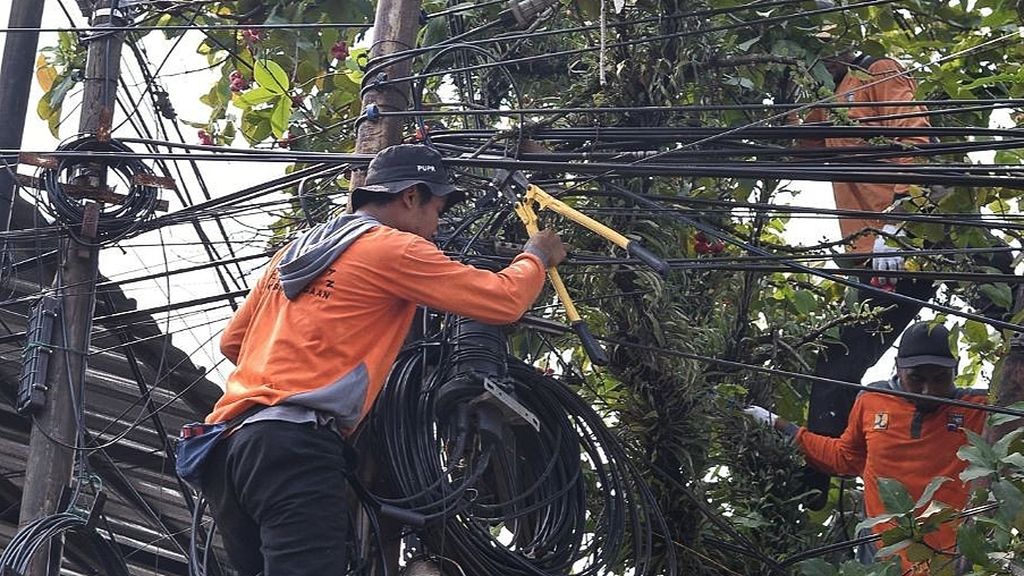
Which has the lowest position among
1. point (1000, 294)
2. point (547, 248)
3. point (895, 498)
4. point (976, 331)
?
point (895, 498)

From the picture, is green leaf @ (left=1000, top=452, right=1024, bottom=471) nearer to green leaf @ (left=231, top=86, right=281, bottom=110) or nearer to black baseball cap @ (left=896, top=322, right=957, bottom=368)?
black baseball cap @ (left=896, top=322, right=957, bottom=368)

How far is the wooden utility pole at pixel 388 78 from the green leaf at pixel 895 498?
238 cm

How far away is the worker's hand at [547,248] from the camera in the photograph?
620 cm

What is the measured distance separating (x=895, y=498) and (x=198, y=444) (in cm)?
258

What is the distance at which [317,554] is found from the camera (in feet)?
18.3

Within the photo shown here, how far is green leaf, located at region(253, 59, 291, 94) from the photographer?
26.6ft

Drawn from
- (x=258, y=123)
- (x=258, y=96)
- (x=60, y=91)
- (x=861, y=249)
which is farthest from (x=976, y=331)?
(x=60, y=91)

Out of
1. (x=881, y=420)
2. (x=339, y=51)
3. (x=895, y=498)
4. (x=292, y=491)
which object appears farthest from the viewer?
(x=339, y=51)

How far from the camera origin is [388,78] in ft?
23.3

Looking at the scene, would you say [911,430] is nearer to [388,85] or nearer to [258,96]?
[388,85]

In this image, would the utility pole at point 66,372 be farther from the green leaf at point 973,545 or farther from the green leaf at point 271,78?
the green leaf at point 973,545

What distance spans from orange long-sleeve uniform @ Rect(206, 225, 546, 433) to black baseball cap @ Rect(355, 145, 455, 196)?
0.27 metres

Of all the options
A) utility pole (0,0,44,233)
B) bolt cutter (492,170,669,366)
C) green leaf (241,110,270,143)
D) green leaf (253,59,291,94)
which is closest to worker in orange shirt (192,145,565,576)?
bolt cutter (492,170,669,366)

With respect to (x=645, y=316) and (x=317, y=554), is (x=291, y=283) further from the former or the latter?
(x=645, y=316)
